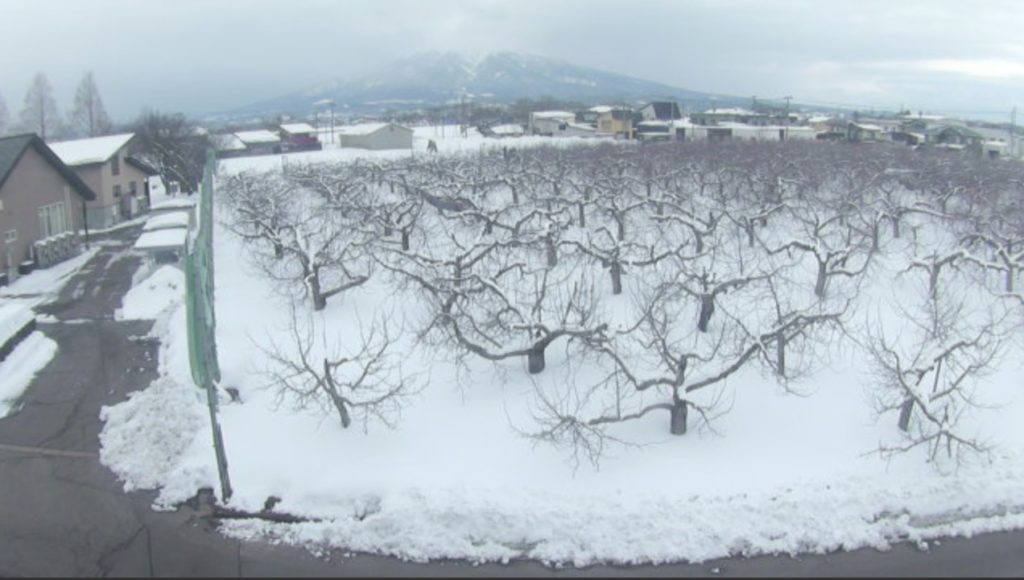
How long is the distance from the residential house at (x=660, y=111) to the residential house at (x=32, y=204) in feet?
161

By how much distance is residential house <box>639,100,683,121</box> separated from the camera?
66.0m

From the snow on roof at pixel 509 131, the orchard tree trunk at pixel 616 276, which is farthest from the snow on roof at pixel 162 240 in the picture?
the snow on roof at pixel 509 131

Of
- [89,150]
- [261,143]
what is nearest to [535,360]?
[89,150]

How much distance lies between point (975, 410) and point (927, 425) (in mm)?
1341

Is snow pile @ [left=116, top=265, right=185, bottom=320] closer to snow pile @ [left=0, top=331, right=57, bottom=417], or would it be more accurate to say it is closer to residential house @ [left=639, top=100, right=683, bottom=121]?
snow pile @ [left=0, top=331, right=57, bottom=417]

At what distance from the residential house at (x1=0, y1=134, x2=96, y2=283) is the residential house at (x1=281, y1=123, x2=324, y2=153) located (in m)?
33.6

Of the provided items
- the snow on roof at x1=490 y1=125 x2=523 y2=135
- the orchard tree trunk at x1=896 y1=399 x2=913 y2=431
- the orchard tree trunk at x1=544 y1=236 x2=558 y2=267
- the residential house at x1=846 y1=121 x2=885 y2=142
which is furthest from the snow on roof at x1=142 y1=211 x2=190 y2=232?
the residential house at x1=846 y1=121 x2=885 y2=142

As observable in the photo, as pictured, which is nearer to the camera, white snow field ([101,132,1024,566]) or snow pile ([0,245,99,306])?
white snow field ([101,132,1024,566])

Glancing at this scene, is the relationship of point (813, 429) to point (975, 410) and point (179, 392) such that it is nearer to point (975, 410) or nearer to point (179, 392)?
point (975, 410)

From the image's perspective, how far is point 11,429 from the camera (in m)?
10.9

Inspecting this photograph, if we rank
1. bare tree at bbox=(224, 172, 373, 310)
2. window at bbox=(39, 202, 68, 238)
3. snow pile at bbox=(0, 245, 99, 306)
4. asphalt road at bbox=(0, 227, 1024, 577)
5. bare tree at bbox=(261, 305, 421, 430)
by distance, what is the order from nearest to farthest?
asphalt road at bbox=(0, 227, 1024, 577)
bare tree at bbox=(261, 305, 421, 430)
bare tree at bbox=(224, 172, 373, 310)
snow pile at bbox=(0, 245, 99, 306)
window at bbox=(39, 202, 68, 238)

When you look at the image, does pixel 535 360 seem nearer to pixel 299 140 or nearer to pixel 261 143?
pixel 299 140

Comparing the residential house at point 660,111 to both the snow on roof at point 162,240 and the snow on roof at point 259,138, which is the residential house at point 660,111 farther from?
Result: the snow on roof at point 162,240

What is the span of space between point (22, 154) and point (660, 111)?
53.7m
